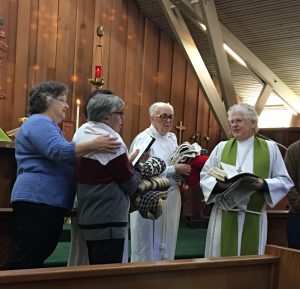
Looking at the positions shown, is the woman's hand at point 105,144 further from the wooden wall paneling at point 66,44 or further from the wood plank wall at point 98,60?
the wooden wall paneling at point 66,44

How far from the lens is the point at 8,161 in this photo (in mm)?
3564

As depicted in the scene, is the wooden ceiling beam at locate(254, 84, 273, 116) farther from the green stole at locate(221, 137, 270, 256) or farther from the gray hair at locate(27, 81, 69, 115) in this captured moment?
the gray hair at locate(27, 81, 69, 115)

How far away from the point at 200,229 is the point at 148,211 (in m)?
3.28

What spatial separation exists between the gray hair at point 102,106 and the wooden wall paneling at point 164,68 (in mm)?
4227

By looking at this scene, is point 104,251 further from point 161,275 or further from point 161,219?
point 161,219

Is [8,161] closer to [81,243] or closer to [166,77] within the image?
[81,243]

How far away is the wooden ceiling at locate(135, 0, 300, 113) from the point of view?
5188mm

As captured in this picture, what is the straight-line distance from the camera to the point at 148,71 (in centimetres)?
622

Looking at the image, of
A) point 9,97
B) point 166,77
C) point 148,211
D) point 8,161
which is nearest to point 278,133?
point 166,77

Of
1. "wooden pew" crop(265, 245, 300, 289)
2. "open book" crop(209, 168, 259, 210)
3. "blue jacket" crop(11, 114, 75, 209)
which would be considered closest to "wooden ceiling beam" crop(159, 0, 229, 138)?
"open book" crop(209, 168, 259, 210)

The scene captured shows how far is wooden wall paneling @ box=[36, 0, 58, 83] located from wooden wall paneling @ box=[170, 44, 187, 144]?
71.7 inches

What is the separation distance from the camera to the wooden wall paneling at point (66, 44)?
5.39 metres

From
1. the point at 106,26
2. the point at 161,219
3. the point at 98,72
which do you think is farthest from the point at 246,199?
the point at 106,26

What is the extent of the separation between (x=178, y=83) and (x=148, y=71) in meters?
0.53
